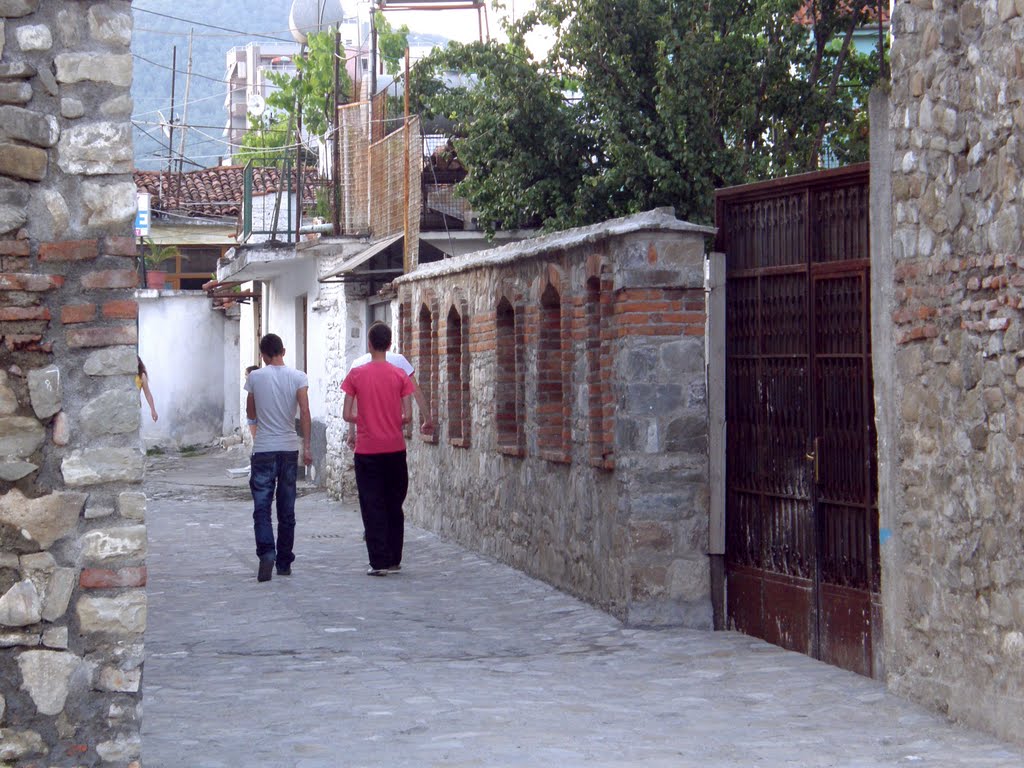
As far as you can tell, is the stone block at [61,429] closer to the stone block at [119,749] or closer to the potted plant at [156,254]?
the stone block at [119,749]

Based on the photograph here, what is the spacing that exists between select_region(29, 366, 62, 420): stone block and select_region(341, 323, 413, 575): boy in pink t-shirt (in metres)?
7.00

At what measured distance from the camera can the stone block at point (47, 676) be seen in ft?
17.8

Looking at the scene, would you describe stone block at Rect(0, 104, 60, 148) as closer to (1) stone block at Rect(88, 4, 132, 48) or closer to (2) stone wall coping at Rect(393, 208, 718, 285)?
(1) stone block at Rect(88, 4, 132, 48)

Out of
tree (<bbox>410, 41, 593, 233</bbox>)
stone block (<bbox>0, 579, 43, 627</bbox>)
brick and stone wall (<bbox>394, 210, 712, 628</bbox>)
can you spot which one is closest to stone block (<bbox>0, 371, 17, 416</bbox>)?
stone block (<bbox>0, 579, 43, 627</bbox>)

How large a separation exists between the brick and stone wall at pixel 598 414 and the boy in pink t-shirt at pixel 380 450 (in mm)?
920

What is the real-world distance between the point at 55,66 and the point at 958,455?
413cm

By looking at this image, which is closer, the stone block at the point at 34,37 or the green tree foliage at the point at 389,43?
the stone block at the point at 34,37

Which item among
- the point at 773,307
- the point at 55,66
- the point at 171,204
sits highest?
the point at 171,204

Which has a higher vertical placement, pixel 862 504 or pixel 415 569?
pixel 862 504

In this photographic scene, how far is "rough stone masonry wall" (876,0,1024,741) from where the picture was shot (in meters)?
6.44

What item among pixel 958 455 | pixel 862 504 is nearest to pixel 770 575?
pixel 862 504

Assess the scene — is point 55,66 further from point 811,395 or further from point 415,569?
point 415,569

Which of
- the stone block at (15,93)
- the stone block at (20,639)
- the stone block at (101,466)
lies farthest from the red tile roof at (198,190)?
the stone block at (20,639)

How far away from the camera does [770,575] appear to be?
9148 mm
